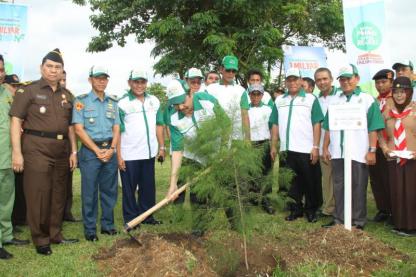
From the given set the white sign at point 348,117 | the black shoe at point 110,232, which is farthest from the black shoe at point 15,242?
the white sign at point 348,117

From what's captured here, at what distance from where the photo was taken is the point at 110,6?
16.1 metres

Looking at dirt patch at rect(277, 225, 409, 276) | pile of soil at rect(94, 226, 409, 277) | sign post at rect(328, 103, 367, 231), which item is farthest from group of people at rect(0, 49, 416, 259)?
dirt patch at rect(277, 225, 409, 276)

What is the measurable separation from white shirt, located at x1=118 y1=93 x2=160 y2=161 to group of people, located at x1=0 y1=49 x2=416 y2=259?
14mm

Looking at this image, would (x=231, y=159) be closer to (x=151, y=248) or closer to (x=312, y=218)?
(x=151, y=248)

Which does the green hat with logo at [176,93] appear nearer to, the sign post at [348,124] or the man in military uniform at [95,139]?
the man in military uniform at [95,139]

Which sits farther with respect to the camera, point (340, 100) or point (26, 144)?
point (340, 100)

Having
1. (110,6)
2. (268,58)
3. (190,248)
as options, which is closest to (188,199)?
(190,248)

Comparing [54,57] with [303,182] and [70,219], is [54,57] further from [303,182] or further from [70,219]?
[303,182]

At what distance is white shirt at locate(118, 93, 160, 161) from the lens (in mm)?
6039

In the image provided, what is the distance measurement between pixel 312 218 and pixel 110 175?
9.45 ft

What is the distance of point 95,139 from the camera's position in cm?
539

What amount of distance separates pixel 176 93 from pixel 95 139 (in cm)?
112

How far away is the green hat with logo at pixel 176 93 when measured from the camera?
Answer: 527 centimetres

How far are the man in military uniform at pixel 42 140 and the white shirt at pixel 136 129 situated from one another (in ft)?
3.29
